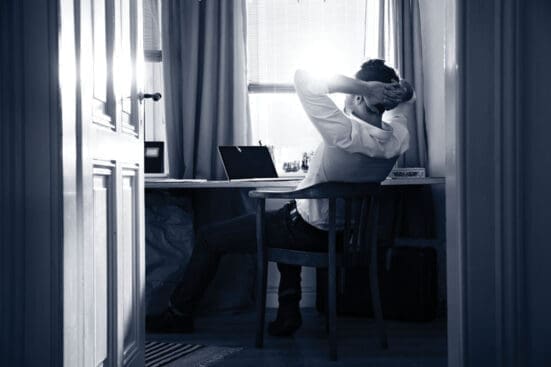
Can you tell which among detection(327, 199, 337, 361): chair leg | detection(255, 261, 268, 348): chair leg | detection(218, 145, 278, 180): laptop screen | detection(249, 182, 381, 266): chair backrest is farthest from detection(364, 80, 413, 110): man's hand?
detection(218, 145, 278, 180): laptop screen

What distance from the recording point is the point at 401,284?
2.73 m

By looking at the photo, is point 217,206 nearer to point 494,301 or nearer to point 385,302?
point 385,302

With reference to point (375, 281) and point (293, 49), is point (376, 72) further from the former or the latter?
point (293, 49)

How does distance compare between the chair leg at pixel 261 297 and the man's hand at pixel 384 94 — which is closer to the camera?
the man's hand at pixel 384 94

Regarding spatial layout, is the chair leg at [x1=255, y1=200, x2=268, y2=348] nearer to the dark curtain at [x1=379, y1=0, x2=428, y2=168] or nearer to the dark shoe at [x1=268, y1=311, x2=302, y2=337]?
the dark shoe at [x1=268, y1=311, x2=302, y2=337]

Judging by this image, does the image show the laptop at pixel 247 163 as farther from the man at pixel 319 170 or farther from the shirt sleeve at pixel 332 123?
the shirt sleeve at pixel 332 123

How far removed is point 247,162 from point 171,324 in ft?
3.10

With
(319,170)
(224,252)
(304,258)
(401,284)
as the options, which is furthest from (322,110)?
(401,284)

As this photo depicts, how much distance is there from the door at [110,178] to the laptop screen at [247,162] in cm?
113

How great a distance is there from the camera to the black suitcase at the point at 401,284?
8.89ft

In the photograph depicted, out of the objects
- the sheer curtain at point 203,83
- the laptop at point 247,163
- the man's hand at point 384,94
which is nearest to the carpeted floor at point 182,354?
the laptop at point 247,163

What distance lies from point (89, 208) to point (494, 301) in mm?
879

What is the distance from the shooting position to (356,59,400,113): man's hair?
7.21 ft

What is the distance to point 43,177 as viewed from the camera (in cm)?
104
